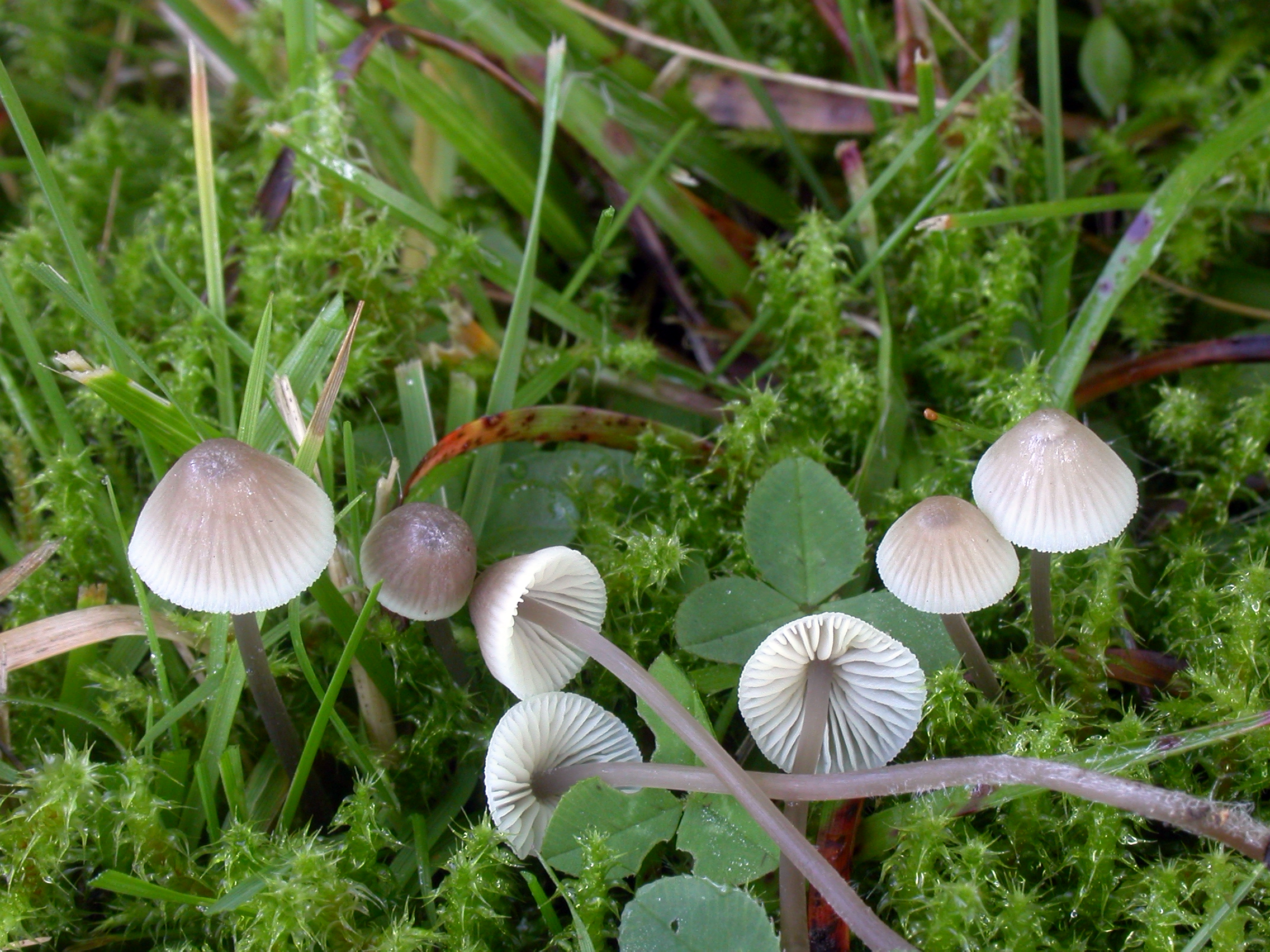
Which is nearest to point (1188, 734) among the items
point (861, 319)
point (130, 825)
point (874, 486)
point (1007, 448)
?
point (1007, 448)

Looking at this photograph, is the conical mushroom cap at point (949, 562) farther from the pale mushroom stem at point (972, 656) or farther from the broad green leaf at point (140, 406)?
the broad green leaf at point (140, 406)

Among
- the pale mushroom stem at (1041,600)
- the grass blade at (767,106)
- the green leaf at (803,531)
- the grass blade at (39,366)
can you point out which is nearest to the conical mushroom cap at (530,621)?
the green leaf at (803,531)

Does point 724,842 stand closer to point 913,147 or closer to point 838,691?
point 838,691

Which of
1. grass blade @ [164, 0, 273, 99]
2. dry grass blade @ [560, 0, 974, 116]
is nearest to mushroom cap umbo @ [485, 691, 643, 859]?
dry grass blade @ [560, 0, 974, 116]

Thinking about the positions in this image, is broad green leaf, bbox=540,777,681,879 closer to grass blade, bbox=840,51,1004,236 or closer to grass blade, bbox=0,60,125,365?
grass blade, bbox=0,60,125,365

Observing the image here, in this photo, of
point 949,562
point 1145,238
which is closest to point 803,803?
point 949,562

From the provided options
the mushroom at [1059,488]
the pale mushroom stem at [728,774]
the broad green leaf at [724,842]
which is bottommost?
the broad green leaf at [724,842]
